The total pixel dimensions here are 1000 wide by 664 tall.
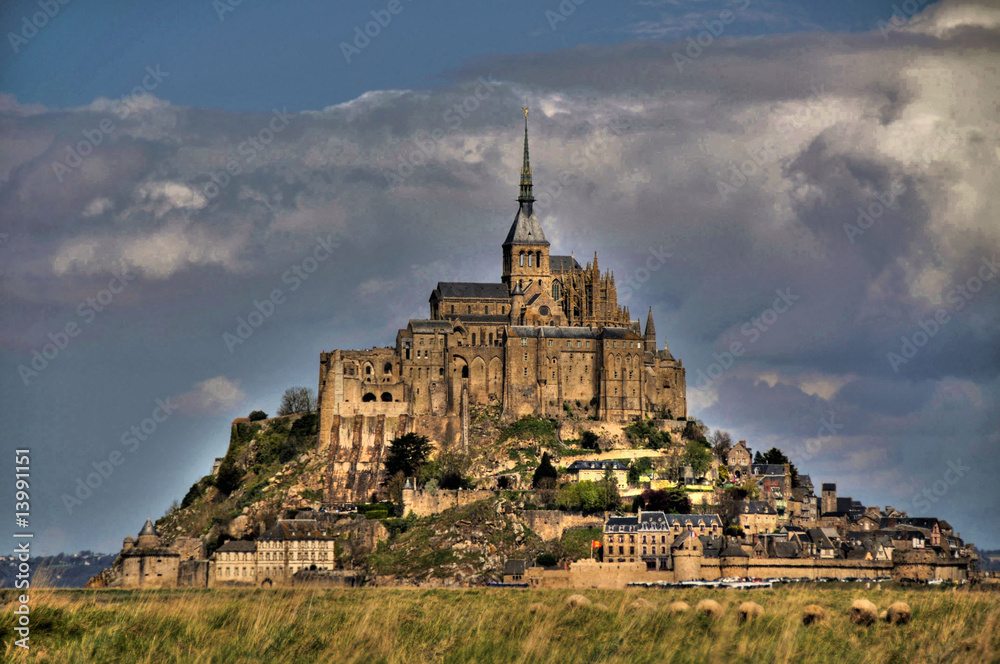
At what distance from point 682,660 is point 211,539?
66.5 m

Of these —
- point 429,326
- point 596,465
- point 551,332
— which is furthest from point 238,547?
point 551,332

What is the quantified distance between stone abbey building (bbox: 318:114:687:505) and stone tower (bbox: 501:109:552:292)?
3.86 ft

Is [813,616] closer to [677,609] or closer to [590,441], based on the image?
[677,609]

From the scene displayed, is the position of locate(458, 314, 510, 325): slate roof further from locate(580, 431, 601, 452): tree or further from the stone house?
the stone house

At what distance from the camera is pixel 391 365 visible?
9650 centimetres

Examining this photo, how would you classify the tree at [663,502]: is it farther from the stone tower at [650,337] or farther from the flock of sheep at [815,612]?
the flock of sheep at [815,612]

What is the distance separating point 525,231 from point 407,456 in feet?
77.4

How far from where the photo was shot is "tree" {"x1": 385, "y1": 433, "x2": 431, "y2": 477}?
91000 mm

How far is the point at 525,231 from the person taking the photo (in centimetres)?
10625

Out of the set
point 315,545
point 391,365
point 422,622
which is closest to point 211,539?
point 315,545

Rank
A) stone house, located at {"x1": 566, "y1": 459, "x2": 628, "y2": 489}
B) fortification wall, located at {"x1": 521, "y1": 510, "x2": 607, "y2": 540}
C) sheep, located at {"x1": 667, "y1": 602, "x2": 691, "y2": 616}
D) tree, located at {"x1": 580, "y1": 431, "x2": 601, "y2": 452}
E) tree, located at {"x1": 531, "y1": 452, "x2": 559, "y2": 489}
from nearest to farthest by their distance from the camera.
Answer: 1. sheep, located at {"x1": 667, "y1": 602, "x2": 691, "y2": 616}
2. fortification wall, located at {"x1": 521, "y1": 510, "x2": 607, "y2": 540}
3. tree, located at {"x1": 531, "y1": 452, "x2": 559, "y2": 489}
4. stone house, located at {"x1": 566, "y1": 459, "x2": 628, "y2": 489}
5. tree, located at {"x1": 580, "y1": 431, "x2": 601, "y2": 452}

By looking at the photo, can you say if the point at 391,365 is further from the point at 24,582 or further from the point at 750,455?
the point at 24,582

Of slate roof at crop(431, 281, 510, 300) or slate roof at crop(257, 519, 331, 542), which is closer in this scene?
slate roof at crop(257, 519, 331, 542)

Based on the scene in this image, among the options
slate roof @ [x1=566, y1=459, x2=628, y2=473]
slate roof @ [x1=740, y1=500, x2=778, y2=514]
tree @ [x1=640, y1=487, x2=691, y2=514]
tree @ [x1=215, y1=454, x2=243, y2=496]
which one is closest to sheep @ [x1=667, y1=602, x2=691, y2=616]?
tree @ [x1=640, y1=487, x2=691, y2=514]
